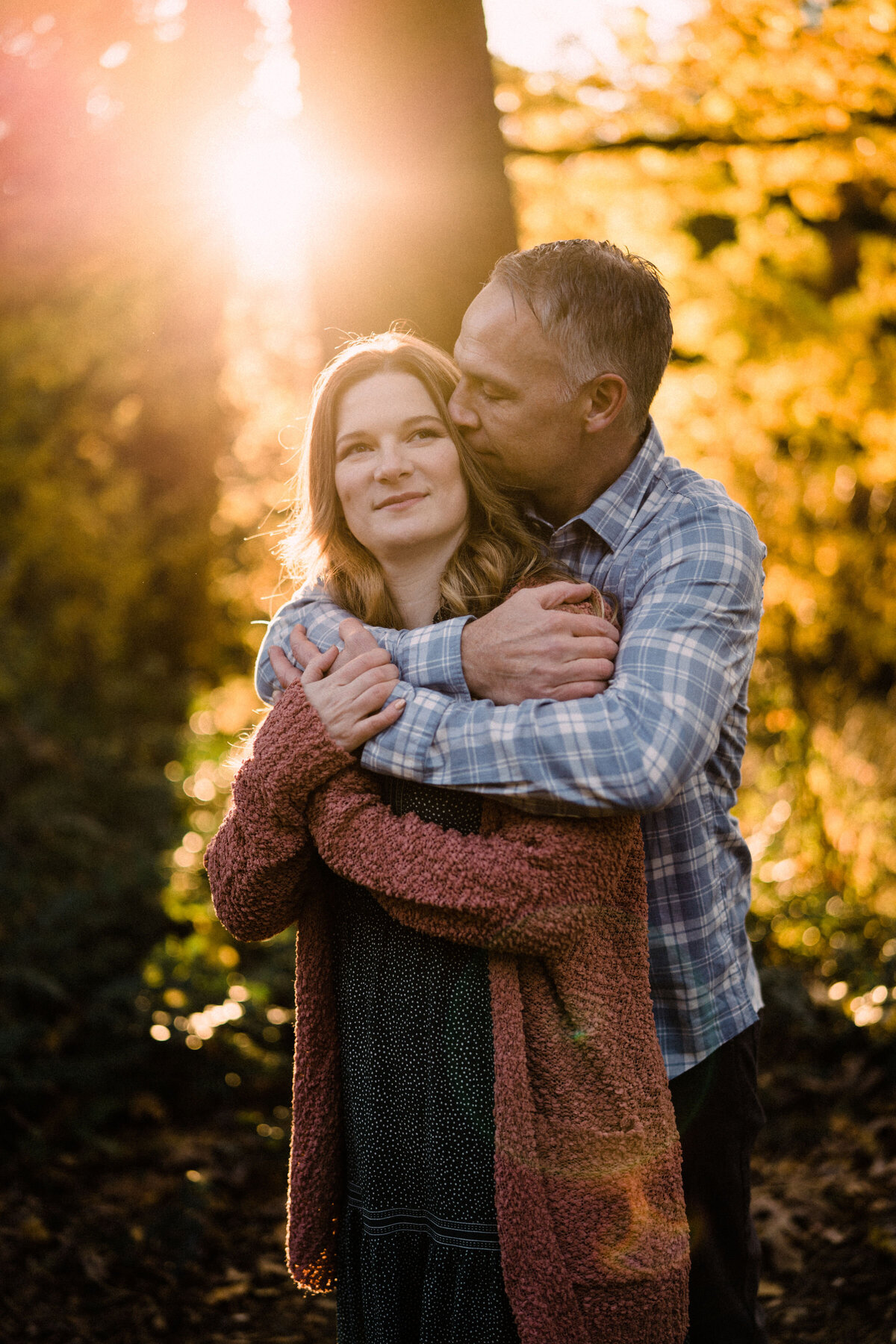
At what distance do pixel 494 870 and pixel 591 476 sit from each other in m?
0.78

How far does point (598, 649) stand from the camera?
165 centimetres

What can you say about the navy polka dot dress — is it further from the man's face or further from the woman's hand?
the man's face

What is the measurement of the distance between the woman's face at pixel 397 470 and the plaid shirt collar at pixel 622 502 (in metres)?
0.23

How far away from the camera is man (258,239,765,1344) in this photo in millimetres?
1559

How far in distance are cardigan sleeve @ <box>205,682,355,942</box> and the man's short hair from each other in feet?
2.46

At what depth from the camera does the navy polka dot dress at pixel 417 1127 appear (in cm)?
166

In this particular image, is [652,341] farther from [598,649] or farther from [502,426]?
[598,649]

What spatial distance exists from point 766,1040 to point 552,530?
102 inches

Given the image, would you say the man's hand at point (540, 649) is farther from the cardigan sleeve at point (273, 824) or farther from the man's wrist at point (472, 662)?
the cardigan sleeve at point (273, 824)

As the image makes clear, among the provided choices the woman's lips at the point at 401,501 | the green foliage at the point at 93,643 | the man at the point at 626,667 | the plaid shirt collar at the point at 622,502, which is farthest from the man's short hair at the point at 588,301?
the green foliage at the point at 93,643

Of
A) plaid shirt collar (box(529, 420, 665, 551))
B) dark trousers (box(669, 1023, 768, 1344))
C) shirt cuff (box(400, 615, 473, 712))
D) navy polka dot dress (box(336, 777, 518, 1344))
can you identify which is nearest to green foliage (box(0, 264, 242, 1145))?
navy polka dot dress (box(336, 777, 518, 1344))

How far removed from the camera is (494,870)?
1.55m

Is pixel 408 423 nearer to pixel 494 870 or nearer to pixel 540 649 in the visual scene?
pixel 540 649

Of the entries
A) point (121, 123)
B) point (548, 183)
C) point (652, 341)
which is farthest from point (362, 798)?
point (548, 183)
